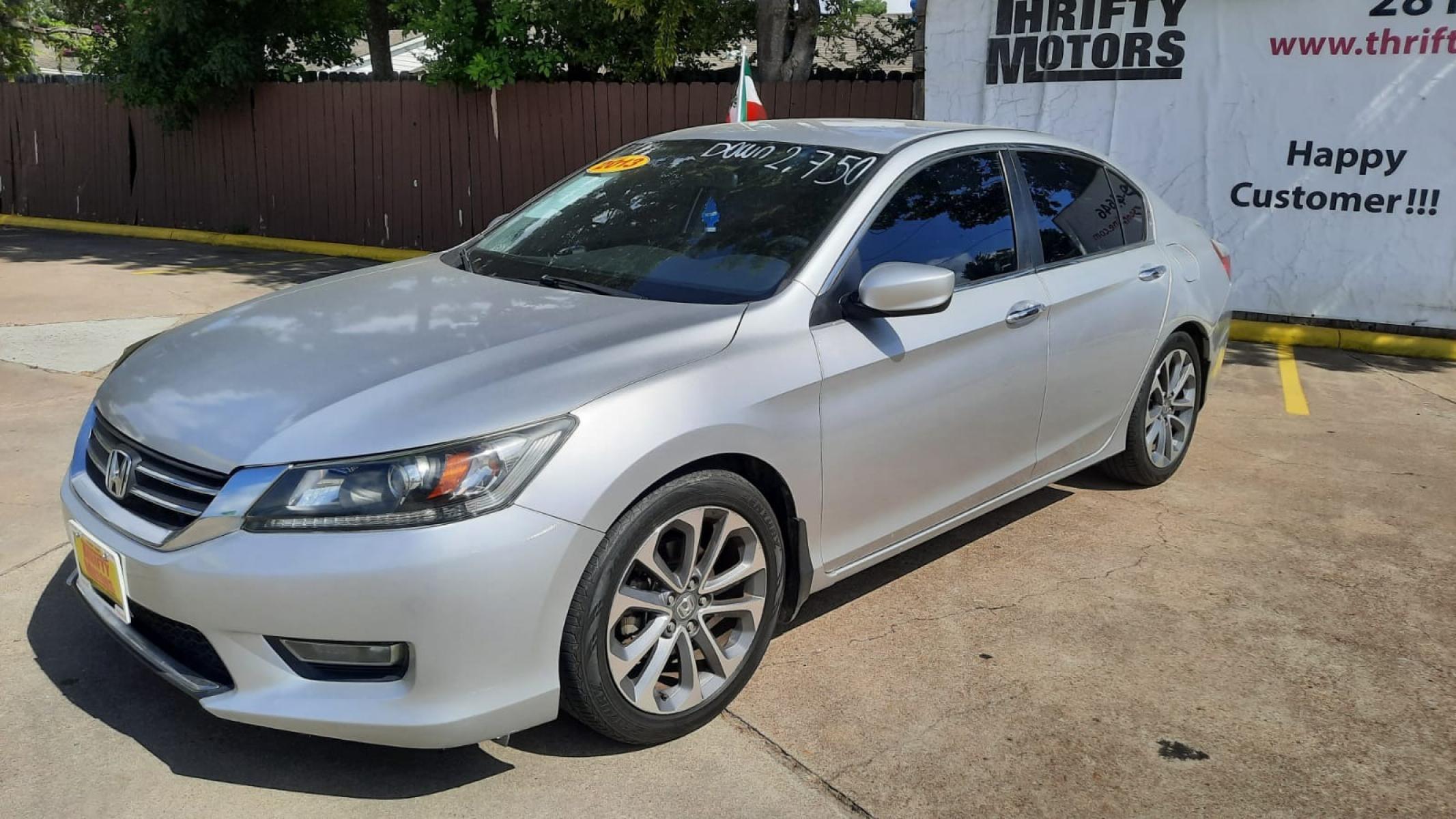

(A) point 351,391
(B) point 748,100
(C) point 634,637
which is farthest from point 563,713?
(B) point 748,100

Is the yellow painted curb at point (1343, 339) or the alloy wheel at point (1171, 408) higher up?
the alloy wheel at point (1171, 408)

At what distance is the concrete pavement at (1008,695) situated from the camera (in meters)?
3.13

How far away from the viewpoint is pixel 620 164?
4703 millimetres

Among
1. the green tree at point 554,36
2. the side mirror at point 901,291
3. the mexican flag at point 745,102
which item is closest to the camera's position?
the side mirror at point 901,291

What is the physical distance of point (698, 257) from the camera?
154 inches

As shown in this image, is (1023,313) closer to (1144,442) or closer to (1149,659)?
(1149,659)

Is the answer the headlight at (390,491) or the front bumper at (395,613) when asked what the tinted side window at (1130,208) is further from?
the headlight at (390,491)

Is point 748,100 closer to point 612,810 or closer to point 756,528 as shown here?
point 756,528

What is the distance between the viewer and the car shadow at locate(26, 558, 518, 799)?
3.12m

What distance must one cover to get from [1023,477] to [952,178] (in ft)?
3.77

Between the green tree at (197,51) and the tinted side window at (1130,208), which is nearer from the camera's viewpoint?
the tinted side window at (1130,208)

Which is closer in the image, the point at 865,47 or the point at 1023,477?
the point at 1023,477

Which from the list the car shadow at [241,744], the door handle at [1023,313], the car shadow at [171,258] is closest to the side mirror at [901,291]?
the door handle at [1023,313]

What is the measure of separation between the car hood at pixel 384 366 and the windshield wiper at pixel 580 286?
59mm
